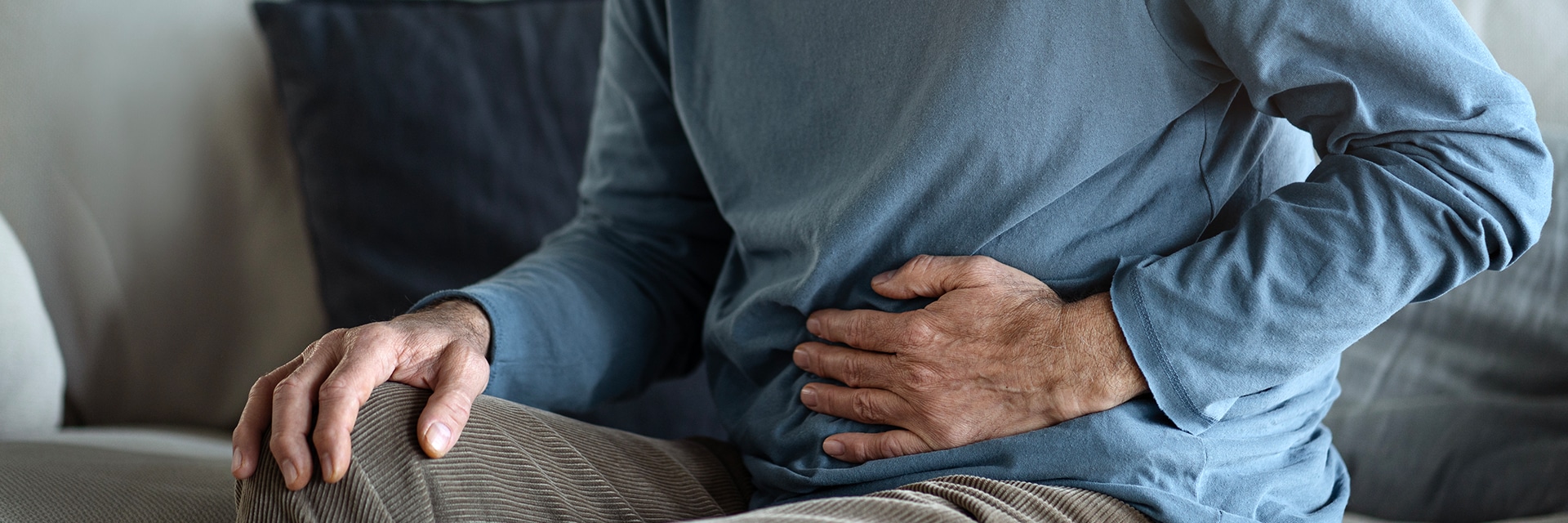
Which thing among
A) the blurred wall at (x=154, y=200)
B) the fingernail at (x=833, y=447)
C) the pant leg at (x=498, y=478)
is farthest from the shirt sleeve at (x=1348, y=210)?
the blurred wall at (x=154, y=200)

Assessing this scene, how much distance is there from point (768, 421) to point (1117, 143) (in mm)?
358

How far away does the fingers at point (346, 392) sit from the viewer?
1.83ft

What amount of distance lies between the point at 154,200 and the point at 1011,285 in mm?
1269

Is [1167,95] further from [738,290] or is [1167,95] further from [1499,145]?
[738,290]

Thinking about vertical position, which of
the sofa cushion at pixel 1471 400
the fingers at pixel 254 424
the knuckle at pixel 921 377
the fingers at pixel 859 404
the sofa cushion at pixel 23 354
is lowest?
the sofa cushion at pixel 1471 400

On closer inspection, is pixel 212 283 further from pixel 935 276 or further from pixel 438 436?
pixel 935 276

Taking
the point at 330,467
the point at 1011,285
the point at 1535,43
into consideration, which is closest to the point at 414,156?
the point at 330,467

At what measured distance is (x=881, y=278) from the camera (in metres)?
0.73

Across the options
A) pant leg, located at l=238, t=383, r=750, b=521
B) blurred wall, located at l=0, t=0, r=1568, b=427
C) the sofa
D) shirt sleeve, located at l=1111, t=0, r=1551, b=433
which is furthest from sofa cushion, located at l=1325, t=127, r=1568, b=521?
blurred wall, located at l=0, t=0, r=1568, b=427

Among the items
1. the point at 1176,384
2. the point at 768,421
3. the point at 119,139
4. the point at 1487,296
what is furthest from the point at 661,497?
the point at 119,139

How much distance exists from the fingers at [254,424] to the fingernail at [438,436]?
0.35 feet

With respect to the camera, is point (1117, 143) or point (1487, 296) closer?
point (1117, 143)

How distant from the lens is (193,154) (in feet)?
4.43

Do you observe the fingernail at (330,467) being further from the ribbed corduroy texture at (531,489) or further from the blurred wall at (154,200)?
the blurred wall at (154,200)
